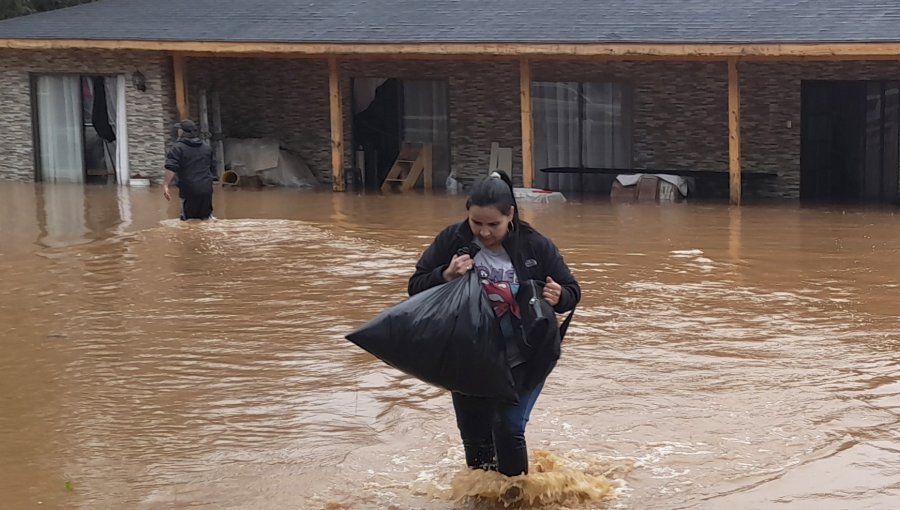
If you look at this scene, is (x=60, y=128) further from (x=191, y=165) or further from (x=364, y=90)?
(x=191, y=165)

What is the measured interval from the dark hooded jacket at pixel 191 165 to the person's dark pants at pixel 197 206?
0.11 meters

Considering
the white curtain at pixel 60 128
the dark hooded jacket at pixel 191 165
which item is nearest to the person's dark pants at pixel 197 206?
the dark hooded jacket at pixel 191 165

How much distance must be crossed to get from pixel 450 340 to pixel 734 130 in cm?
1386

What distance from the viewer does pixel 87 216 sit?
1639cm

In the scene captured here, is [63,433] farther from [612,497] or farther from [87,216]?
[87,216]

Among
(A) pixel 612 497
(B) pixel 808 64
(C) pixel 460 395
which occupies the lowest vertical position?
(A) pixel 612 497

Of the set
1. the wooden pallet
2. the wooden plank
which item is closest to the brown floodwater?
the wooden pallet

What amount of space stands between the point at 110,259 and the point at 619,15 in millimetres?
9416

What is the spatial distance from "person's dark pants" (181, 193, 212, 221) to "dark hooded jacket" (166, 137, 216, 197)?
0.35 feet

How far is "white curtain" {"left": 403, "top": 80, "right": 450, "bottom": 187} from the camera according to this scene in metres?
22.3

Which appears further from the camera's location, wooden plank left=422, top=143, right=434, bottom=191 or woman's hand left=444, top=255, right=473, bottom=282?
wooden plank left=422, top=143, right=434, bottom=191

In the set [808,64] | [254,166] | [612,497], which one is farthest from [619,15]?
[612,497]

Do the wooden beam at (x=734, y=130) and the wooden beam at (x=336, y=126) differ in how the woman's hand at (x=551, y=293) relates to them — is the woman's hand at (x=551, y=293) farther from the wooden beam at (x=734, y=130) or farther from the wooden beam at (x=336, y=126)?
the wooden beam at (x=336, y=126)

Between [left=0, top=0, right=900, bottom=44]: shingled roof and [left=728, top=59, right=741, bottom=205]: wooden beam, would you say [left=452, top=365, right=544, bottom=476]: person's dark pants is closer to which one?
[left=0, top=0, right=900, bottom=44]: shingled roof
